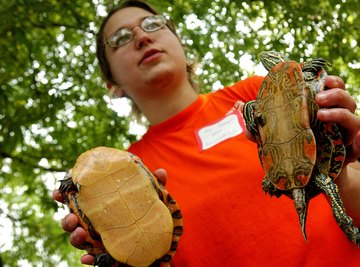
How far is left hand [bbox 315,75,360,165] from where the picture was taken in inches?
57.4

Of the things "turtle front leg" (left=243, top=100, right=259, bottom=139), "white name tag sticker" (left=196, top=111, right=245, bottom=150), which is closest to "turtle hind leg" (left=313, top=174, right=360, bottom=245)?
"turtle front leg" (left=243, top=100, right=259, bottom=139)

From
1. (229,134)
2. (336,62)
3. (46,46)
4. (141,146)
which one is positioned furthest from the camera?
(46,46)

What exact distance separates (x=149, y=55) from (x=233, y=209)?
1.01 m

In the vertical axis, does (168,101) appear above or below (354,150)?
above

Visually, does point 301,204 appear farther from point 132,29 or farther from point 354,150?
point 132,29

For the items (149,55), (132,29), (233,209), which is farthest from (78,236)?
(132,29)

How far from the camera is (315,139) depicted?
1.52 m

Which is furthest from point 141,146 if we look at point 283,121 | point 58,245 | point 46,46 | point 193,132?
point 58,245

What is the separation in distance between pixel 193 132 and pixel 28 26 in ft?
8.25

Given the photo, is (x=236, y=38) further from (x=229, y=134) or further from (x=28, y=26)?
(x=229, y=134)

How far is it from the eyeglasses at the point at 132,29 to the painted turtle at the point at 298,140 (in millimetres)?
1232

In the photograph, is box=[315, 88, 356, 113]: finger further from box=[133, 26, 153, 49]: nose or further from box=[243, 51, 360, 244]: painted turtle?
box=[133, 26, 153, 49]: nose

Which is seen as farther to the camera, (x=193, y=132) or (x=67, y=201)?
(x=193, y=132)

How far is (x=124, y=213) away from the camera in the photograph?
6.38ft
